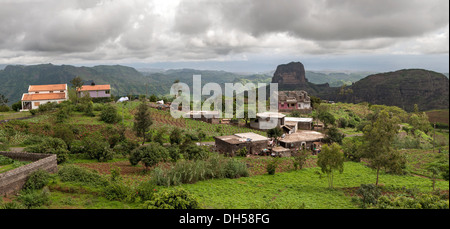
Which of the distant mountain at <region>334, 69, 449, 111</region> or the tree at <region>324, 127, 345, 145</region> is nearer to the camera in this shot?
the tree at <region>324, 127, 345, 145</region>

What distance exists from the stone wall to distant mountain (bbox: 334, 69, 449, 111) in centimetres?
10574

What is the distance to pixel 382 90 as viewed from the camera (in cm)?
12375

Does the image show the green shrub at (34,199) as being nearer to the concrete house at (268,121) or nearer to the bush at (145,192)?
the bush at (145,192)

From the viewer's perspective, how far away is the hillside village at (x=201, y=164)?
1658cm

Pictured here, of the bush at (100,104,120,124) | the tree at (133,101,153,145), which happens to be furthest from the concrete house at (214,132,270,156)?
the bush at (100,104,120,124)

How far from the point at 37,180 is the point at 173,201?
10813mm

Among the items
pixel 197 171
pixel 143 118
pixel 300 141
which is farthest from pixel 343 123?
pixel 197 171

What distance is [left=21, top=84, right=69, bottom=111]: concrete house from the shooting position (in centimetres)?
4834

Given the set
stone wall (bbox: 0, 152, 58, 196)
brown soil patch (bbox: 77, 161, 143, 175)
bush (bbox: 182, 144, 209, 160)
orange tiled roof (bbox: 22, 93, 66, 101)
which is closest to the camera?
stone wall (bbox: 0, 152, 58, 196)

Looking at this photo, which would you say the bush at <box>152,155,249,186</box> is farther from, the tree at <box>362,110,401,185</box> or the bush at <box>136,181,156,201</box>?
the tree at <box>362,110,401,185</box>

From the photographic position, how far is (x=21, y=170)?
17719mm

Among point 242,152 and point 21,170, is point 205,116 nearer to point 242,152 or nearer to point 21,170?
point 242,152

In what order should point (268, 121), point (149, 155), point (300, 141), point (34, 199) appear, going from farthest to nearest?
point (268, 121), point (300, 141), point (149, 155), point (34, 199)
